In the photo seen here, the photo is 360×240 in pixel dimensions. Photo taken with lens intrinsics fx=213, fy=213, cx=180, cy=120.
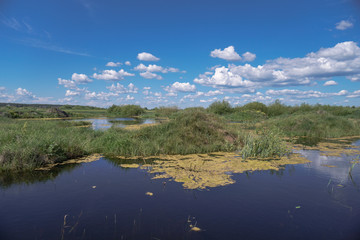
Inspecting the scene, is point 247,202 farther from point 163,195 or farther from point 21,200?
point 21,200

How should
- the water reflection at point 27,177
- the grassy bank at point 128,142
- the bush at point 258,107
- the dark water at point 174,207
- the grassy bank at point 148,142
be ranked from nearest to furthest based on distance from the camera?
the dark water at point 174,207 → the water reflection at point 27,177 → the grassy bank at point 128,142 → the grassy bank at point 148,142 → the bush at point 258,107

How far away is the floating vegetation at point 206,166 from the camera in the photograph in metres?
6.64

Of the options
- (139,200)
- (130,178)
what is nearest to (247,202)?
(139,200)

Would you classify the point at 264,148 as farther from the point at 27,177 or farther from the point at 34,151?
the point at 34,151

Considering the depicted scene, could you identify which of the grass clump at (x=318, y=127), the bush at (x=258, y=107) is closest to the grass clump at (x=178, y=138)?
the grass clump at (x=318, y=127)

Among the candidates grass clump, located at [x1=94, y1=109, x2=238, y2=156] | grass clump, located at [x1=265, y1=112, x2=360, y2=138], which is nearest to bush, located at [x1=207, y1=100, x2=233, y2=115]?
grass clump, located at [x1=265, y1=112, x2=360, y2=138]

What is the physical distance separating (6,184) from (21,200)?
1442mm

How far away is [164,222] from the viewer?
4.30m

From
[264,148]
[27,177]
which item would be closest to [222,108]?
[264,148]

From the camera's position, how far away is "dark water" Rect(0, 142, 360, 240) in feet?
13.2

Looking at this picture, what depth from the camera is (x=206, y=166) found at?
26.7ft

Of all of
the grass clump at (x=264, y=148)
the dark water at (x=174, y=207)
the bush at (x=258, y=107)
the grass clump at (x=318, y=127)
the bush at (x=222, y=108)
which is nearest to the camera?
the dark water at (x=174, y=207)

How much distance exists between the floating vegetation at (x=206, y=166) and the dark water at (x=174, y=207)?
1.33 feet

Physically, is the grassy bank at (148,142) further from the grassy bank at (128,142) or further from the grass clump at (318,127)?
the grass clump at (318,127)
